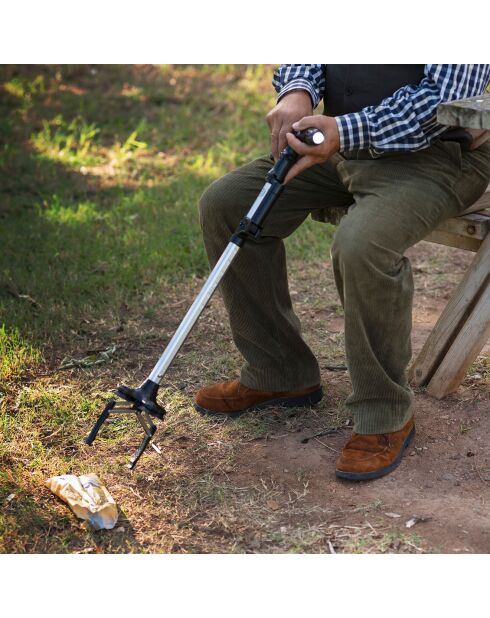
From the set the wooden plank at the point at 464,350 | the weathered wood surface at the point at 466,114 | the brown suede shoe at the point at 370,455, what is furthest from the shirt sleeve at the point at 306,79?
the brown suede shoe at the point at 370,455

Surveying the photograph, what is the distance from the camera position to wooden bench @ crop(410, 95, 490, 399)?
10.4ft

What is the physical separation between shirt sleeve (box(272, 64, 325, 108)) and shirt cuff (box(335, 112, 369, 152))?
370mm

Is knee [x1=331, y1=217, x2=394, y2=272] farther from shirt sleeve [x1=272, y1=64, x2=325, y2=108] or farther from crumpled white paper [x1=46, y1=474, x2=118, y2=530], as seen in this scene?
crumpled white paper [x1=46, y1=474, x2=118, y2=530]

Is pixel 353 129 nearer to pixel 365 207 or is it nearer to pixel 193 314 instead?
Result: pixel 365 207

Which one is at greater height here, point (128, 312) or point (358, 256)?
point (358, 256)

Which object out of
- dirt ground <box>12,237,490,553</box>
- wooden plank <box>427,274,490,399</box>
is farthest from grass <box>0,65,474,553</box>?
wooden plank <box>427,274,490,399</box>

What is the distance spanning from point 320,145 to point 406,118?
302 mm

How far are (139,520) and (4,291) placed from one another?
7.36 ft

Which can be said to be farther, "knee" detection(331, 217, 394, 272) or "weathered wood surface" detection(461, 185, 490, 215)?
"weathered wood surface" detection(461, 185, 490, 215)

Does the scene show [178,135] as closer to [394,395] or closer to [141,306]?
[141,306]

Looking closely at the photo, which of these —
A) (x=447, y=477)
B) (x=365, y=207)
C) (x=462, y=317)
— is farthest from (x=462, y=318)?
(x=365, y=207)

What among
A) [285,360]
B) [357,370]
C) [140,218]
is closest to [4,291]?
[140,218]

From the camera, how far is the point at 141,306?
14.8 feet

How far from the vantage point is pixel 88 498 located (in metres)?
2.76
